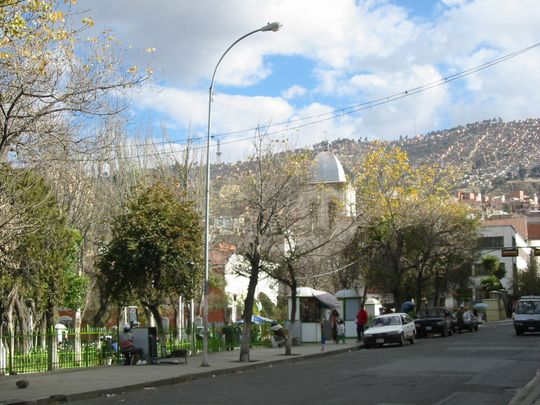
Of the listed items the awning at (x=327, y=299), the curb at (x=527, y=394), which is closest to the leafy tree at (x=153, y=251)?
the awning at (x=327, y=299)

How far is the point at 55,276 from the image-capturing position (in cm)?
2695

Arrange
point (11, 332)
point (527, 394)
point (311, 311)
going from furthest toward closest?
point (311, 311), point (11, 332), point (527, 394)

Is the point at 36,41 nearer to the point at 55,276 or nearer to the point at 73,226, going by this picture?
the point at 55,276

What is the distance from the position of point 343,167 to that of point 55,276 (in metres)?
50.7

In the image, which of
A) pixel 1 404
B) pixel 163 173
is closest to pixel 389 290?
pixel 163 173

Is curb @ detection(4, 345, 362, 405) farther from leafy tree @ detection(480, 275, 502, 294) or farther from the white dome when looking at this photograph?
leafy tree @ detection(480, 275, 502, 294)

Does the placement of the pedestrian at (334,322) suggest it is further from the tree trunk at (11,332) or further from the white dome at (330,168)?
the white dome at (330,168)

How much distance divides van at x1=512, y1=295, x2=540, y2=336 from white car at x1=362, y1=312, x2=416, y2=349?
7.71 metres

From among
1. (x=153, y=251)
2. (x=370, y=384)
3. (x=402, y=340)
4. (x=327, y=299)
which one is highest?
(x=153, y=251)

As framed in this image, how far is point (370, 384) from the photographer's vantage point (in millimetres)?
17625

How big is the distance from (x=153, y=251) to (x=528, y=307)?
24.0 meters

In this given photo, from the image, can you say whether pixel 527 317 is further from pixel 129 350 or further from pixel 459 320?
pixel 129 350

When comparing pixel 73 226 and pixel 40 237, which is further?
pixel 73 226

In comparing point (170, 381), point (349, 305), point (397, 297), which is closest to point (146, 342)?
point (170, 381)
